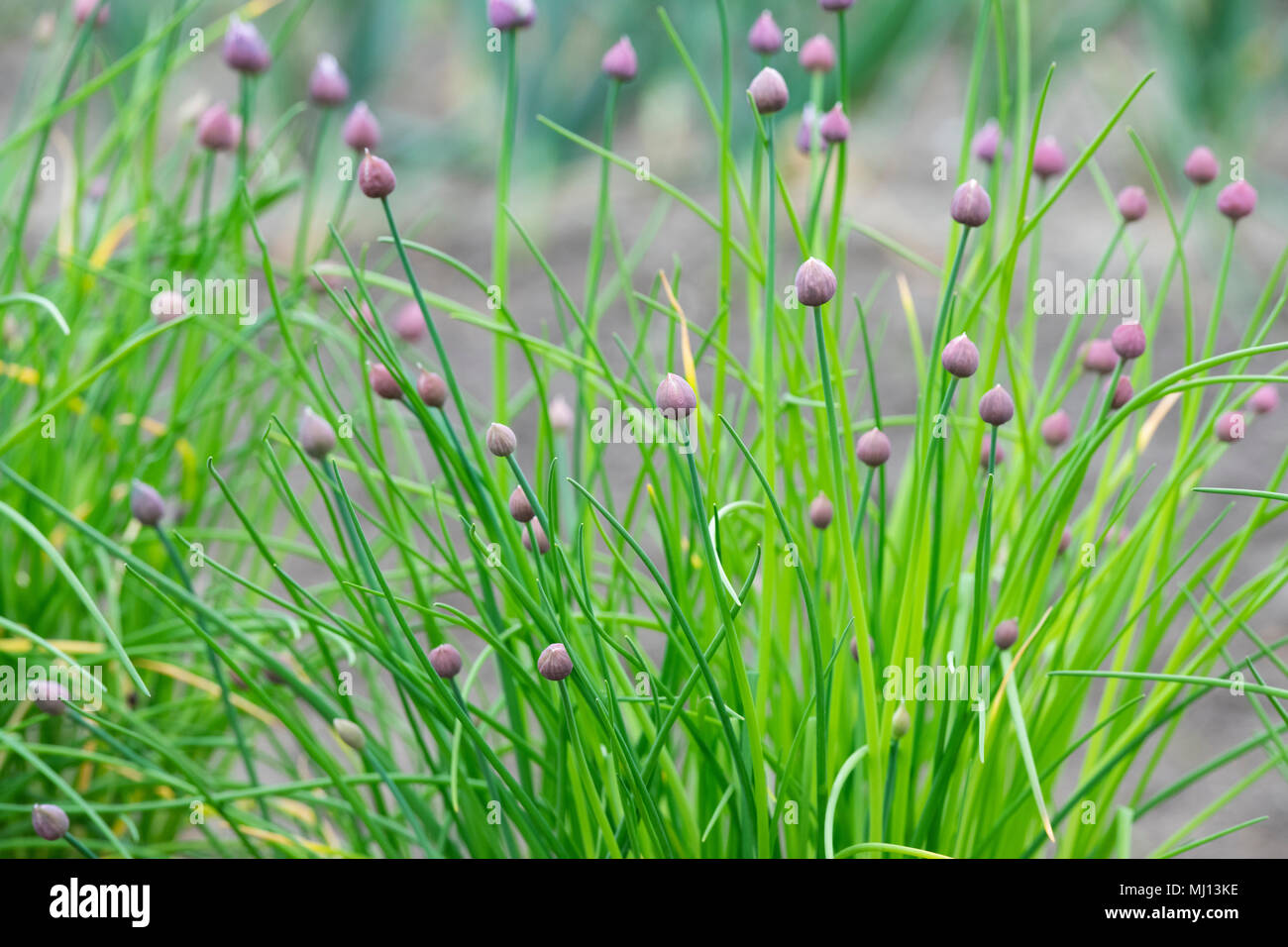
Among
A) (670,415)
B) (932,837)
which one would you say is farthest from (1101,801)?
(670,415)

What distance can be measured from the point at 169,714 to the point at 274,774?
53 cm

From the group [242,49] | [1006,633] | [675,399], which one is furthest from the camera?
[242,49]

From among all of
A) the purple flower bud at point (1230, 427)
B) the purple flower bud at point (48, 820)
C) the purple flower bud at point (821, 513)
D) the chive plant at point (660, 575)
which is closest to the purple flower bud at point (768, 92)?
the chive plant at point (660, 575)

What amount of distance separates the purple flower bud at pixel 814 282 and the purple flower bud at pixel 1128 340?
216 mm

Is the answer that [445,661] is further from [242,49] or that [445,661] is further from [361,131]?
[242,49]

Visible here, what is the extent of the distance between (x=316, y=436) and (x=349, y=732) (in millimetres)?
176

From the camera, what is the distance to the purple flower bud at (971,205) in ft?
2.11

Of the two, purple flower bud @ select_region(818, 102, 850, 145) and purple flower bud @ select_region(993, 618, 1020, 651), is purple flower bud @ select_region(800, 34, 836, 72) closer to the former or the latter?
purple flower bud @ select_region(818, 102, 850, 145)

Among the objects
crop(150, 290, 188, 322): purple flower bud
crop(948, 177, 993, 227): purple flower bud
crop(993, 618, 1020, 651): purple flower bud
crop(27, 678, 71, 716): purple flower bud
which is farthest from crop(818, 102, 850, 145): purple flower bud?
crop(27, 678, 71, 716): purple flower bud

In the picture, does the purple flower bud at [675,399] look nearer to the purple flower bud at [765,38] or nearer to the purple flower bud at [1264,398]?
the purple flower bud at [765,38]

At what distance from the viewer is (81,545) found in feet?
3.18

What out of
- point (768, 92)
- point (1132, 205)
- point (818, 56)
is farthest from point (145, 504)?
point (1132, 205)

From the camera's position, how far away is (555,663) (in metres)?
0.59

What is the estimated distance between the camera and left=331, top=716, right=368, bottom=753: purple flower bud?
0.68m
